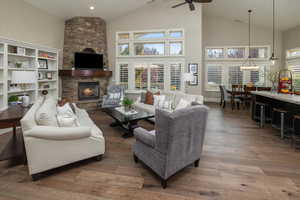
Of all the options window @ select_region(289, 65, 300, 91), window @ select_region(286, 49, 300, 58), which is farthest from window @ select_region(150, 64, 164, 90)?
window @ select_region(286, 49, 300, 58)

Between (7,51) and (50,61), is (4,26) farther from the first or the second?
(50,61)

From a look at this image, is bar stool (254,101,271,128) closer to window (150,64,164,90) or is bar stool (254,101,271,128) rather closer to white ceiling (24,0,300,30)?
window (150,64,164,90)

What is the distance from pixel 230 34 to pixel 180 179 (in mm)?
8594

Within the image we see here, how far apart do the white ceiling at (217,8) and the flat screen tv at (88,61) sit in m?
1.54

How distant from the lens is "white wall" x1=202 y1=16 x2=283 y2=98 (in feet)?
26.6

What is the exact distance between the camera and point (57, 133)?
2195mm

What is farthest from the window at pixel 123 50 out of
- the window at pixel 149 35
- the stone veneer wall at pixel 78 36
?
the stone veneer wall at pixel 78 36

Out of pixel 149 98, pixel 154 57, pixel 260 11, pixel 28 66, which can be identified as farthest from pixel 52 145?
pixel 260 11

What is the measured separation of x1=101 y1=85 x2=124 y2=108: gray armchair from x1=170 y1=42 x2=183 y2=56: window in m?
2.67

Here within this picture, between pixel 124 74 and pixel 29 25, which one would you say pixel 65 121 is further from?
pixel 124 74

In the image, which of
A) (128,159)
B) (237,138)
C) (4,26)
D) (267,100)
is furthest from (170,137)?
(4,26)

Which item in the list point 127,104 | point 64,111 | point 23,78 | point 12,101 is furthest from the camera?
point 127,104

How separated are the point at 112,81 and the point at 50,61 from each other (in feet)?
8.08

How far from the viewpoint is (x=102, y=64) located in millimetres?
6836
